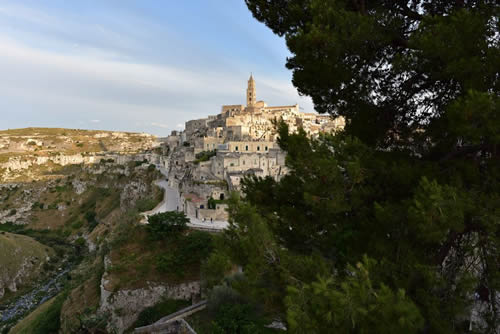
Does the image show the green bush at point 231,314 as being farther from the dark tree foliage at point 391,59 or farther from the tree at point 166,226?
the dark tree foliage at point 391,59

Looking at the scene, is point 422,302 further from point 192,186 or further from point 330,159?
point 192,186

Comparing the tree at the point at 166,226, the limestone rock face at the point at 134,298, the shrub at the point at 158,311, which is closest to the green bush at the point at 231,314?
the shrub at the point at 158,311

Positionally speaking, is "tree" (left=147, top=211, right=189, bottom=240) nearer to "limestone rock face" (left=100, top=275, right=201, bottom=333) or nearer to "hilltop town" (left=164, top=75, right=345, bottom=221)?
"hilltop town" (left=164, top=75, right=345, bottom=221)

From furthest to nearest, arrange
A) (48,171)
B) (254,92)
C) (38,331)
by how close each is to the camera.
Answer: (254,92), (48,171), (38,331)

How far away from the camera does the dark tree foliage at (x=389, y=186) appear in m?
4.01

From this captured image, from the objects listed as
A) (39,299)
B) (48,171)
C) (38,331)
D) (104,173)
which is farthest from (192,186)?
(48,171)

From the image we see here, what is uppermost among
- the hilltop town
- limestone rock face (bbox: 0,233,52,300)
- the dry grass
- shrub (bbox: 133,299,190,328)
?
the hilltop town

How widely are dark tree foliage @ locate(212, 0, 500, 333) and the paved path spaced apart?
366 inches

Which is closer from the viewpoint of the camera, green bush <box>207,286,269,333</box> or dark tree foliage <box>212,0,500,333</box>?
dark tree foliage <box>212,0,500,333</box>

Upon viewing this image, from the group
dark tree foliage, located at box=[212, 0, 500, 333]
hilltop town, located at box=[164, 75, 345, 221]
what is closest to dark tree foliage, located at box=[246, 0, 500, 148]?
dark tree foliage, located at box=[212, 0, 500, 333]

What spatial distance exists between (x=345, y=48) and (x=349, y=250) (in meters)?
3.56

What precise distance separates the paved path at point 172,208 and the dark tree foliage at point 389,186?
9.29m

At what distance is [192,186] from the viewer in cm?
3372

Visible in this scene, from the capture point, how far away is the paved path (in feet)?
83.2
